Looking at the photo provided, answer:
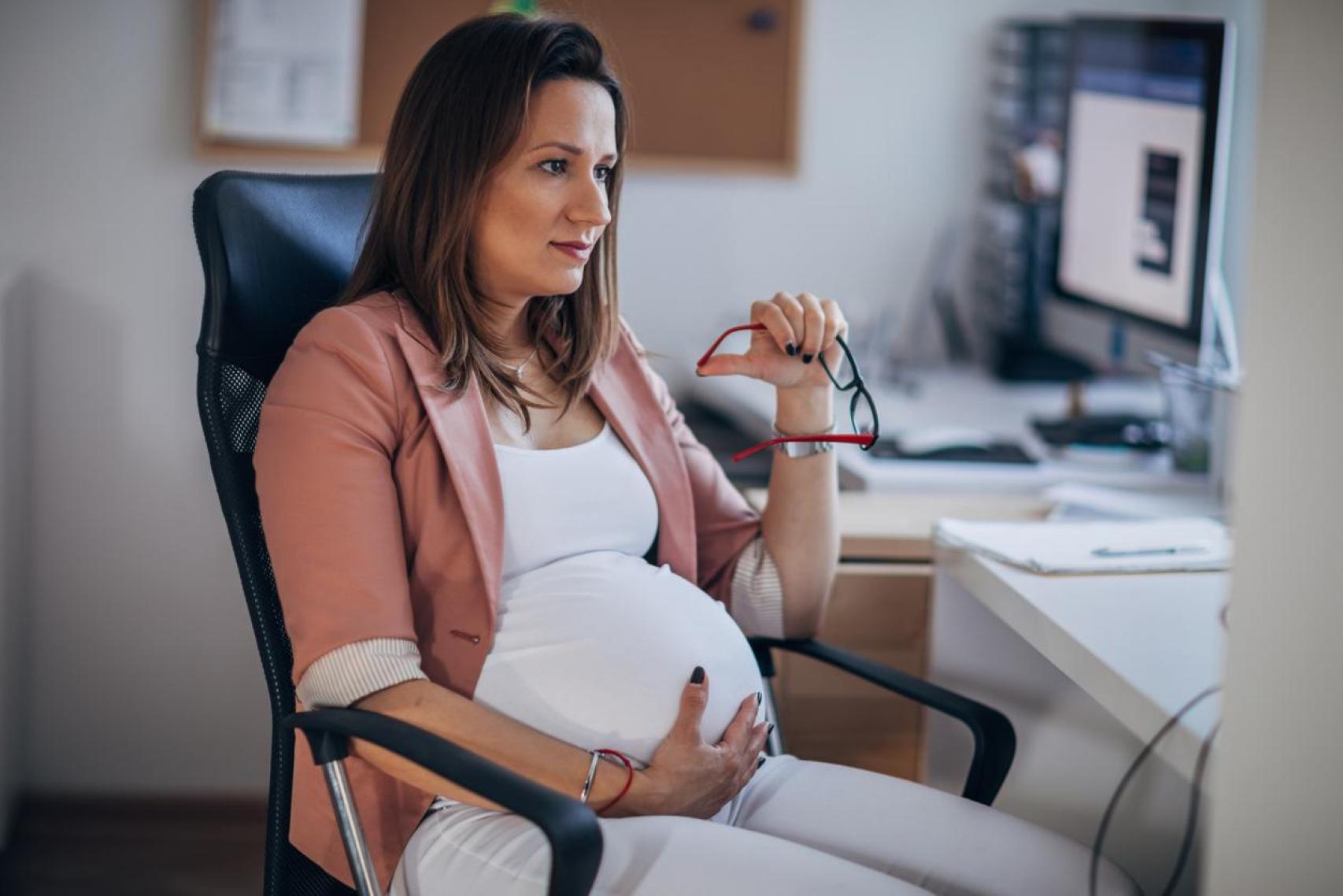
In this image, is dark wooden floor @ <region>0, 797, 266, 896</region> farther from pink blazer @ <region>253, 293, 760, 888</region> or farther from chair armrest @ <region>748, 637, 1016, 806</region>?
chair armrest @ <region>748, 637, 1016, 806</region>

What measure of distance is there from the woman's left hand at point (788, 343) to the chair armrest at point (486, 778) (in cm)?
53

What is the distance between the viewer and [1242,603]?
80 centimetres

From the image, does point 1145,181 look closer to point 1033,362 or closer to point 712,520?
point 1033,362

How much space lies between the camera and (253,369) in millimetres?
1287

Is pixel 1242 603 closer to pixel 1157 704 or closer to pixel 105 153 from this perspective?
pixel 1157 704

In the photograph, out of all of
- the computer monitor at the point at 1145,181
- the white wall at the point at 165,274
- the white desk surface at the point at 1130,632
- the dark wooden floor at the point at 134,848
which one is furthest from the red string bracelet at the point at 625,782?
the white wall at the point at 165,274

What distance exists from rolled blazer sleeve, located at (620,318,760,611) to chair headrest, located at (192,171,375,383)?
13.3 inches

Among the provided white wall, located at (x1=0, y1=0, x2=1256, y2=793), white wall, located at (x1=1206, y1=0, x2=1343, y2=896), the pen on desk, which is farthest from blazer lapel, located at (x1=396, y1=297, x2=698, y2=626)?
white wall, located at (x1=0, y1=0, x2=1256, y2=793)

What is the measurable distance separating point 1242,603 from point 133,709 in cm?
219

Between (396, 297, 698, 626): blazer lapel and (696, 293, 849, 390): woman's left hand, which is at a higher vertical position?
(696, 293, 849, 390): woman's left hand

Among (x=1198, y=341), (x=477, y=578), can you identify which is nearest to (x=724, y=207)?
(x=1198, y=341)

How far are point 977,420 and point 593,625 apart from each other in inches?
47.4

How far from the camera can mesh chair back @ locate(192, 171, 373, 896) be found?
1237 millimetres

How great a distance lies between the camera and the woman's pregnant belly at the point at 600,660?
1.24 m
